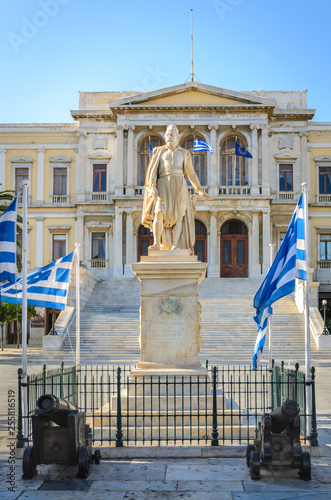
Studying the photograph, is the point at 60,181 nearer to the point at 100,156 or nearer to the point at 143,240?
the point at 100,156

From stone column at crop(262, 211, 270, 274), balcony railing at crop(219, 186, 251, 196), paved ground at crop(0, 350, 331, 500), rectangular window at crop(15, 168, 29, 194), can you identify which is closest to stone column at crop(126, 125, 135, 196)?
balcony railing at crop(219, 186, 251, 196)

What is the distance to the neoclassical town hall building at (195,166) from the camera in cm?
4475

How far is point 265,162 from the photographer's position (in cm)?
4509

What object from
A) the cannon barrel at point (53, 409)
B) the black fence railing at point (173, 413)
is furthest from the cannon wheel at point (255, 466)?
the cannon barrel at point (53, 409)

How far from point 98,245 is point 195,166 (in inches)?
336

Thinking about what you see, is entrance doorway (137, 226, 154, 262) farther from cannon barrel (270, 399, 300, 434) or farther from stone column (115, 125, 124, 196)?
cannon barrel (270, 399, 300, 434)

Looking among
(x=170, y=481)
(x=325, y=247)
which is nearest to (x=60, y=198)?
(x=325, y=247)

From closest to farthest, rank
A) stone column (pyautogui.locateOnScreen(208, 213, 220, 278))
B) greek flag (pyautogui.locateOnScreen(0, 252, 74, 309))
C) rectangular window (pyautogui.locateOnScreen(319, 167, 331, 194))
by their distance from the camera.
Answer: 1. greek flag (pyautogui.locateOnScreen(0, 252, 74, 309))
2. stone column (pyautogui.locateOnScreen(208, 213, 220, 278))
3. rectangular window (pyautogui.locateOnScreen(319, 167, 331, 194))

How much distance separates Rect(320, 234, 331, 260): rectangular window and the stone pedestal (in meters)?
36.4

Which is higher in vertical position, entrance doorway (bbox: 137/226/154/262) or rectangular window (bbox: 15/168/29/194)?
rectangular window (bbox: 15/168/29/194)

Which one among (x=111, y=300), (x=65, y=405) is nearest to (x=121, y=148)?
(x=111, y=300)

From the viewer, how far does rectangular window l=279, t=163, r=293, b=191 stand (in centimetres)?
4678

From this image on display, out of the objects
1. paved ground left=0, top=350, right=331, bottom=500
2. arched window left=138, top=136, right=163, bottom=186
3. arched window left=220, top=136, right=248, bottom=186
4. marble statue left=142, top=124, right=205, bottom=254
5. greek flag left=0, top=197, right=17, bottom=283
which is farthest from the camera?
arched window left=138, top=136, right=163, bottom=186

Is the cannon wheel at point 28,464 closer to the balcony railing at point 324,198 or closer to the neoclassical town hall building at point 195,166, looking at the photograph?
the neoclassical town hall building at point 195,166
